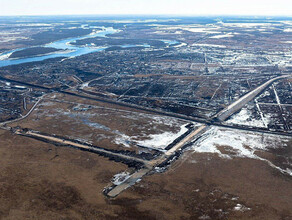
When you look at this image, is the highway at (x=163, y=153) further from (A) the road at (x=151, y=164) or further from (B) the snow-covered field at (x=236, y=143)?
(B) the snow-covered field at (x=236, y=143)

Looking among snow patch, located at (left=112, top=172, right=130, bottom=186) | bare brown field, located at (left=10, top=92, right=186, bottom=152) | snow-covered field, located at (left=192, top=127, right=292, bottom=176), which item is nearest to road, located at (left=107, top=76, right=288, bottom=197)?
snow patch, located at (left=112, top=172, right=130, bottom=186)

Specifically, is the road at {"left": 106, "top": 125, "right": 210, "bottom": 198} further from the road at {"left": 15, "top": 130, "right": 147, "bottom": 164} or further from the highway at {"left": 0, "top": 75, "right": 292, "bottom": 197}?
the road at {"left": 15, "top": 130, "right": 147, "bottom": 164}

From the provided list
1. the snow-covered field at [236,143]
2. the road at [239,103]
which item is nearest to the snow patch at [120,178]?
the snow-covered field at [236,143]

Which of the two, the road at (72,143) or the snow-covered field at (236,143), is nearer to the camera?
the road at (72,143)

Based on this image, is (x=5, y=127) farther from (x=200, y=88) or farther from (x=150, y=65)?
(x=150, y=65)

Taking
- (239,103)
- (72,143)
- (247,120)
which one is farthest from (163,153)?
(239,103)

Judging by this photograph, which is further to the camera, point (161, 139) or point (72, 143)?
point (161, 139)

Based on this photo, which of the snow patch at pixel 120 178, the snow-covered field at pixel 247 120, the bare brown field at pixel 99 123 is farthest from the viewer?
the snow-covered field at pixel 247 120

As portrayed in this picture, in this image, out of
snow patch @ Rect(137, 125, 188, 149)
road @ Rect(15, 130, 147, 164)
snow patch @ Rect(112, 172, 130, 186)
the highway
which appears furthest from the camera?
snow patch @ Rect(137, 125, 188, 149)

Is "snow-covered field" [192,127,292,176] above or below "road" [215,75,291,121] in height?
below

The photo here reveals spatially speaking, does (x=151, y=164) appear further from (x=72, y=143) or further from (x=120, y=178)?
(x=72, y=143)
